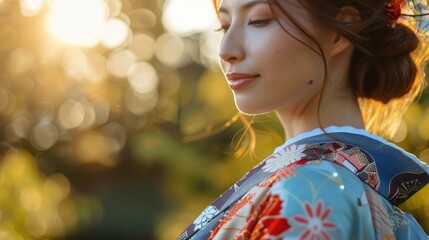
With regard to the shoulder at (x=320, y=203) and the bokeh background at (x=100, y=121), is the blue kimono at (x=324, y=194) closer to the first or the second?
the shoulder at (x=320, y=203)

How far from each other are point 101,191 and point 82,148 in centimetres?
47

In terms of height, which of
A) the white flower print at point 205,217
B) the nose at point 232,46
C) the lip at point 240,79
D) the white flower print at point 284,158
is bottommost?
the white flower print at point 205,217

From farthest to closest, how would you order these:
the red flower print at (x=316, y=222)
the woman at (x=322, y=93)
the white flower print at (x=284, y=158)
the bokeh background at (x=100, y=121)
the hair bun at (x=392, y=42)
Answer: the bokeh background at (x=100, y=121)
the hair bun at (x=392, y=42)
the white flower print at (x=284, y=158)
the woman at (x=322, y=93)
the red flower print at (x=316, y=222)

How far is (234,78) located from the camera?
5.75ft

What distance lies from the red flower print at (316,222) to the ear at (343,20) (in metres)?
0.44

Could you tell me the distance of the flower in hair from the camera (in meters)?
1.84

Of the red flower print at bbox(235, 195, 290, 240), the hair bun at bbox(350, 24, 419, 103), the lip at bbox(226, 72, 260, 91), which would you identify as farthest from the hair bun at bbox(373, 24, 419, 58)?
the red flower print at bbox(235, 195, 290, 240)

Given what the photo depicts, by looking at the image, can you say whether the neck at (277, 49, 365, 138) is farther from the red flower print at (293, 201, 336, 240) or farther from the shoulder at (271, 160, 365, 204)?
the red flower print at (293, 201, 336, 240)

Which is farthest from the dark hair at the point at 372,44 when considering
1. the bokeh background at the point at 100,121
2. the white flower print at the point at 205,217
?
the bokeh background at the point at 100,121

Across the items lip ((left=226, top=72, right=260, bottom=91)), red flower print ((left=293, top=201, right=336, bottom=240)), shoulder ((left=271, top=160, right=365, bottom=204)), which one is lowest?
red flower print ((left=293, top=201, right=336, bottom=240))

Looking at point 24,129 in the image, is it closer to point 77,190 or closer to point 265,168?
point 77,190

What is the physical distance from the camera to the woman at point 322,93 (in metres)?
1.58

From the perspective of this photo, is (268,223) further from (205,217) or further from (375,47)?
(375,47)

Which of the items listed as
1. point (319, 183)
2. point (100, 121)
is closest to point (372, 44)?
point (319, 183)
